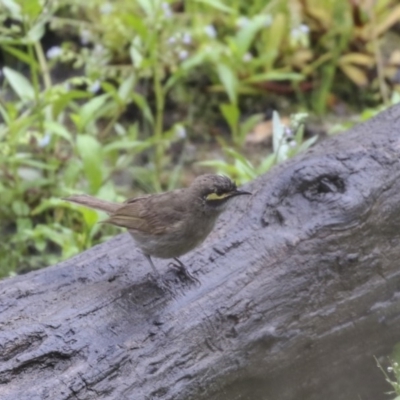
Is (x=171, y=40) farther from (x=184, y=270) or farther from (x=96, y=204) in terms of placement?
(x=184, y=270)

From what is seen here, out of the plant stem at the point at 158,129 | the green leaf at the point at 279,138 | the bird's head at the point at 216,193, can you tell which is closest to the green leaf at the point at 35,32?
the plant stem at the point at 158,129

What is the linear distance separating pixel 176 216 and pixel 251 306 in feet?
1.86

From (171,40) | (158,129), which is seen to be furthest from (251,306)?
(171,40)

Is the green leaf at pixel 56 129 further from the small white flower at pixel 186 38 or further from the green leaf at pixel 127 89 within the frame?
the small white flower at pixel 186 38

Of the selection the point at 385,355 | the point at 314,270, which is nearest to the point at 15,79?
the point at 314,270

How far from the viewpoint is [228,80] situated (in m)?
6.42

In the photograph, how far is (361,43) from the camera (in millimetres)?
7223

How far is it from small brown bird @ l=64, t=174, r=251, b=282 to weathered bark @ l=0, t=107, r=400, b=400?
0.12m

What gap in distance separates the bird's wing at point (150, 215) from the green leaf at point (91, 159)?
52.7 inches

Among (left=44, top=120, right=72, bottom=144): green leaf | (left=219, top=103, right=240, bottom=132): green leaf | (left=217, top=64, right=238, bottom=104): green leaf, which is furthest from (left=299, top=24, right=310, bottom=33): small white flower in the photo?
(left=44, top=120, right=72, bottom=144): green leaf

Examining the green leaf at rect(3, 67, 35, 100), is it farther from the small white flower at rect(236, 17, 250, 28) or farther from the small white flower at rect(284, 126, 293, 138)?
the small white flower at rect(236, 17, 250, 28)

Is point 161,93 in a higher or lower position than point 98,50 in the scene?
lower

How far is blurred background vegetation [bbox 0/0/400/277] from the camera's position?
5430 millimetres

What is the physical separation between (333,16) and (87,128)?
2.51m
